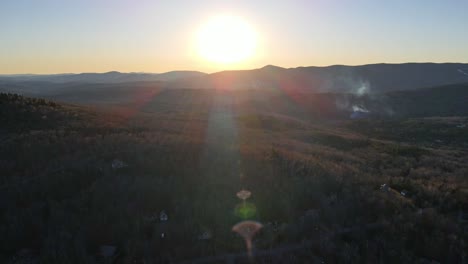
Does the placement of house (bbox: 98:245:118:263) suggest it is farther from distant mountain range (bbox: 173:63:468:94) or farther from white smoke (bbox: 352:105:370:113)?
distant mountain range (bbox: 173:63:468:94)

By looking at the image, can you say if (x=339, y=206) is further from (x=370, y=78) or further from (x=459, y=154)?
(x=370, y=78)

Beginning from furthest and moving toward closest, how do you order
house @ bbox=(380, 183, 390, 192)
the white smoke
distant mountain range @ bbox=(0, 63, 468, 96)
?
distant mountain range @ bbox=(0, 63, 468, 96) < the white smoke < house @ bbox=(380, 183, 390, 192)

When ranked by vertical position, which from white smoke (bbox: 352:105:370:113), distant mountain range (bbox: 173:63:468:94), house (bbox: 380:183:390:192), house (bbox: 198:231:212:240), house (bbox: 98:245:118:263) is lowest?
white smoke (bbox: 352:105:370:113)

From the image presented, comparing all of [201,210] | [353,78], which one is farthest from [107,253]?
[353,78]

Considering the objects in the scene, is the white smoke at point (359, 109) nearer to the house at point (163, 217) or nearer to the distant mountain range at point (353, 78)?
the distant mountain range at point (353, 78)

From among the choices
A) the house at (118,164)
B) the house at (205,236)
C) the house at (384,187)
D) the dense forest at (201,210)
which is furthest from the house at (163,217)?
the house at (384,187)

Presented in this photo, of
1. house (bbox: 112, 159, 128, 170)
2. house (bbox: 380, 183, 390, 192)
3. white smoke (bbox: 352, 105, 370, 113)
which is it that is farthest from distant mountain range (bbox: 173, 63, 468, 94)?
house (bbox: 112, 159, 128, 170)

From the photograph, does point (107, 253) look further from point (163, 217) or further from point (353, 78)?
point (353, 78)

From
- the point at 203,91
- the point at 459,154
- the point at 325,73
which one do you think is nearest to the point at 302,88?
the point at 325,73

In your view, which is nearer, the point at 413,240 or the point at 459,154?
the point at 413,240

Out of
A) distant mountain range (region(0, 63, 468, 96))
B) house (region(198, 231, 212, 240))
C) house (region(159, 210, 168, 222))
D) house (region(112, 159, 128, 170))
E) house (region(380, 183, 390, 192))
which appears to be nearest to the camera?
house (region(198, 231, 212, 240))

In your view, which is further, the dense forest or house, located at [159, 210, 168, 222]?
house, located at [159, 210, 168, 222]
